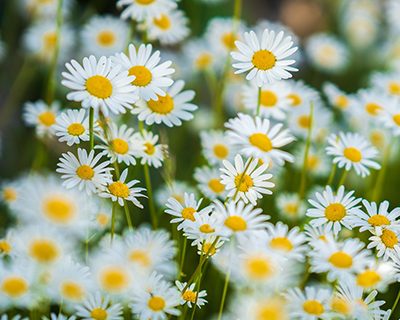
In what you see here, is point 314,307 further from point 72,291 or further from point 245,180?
point 72,291

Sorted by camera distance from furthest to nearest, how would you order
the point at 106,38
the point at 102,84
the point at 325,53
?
the point at 325,53, the point at 106,38, the point at 102,84

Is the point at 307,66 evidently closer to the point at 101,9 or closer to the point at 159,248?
the point at 101,9

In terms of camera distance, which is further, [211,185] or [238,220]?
[211,185]

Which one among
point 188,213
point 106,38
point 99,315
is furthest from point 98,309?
point 106,38

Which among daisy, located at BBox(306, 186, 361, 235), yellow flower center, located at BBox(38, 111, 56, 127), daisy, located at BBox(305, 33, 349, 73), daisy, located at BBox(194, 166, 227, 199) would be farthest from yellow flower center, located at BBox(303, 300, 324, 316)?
daisy, located at BBox(305, 33, 349, 73)

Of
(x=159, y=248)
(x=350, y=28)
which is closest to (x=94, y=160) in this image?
(x=159, y=248)

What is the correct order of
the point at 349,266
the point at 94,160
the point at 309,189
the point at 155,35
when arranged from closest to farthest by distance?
the point at 349,266 → the point at 94,160 → the point at 155,35 → the point at 309,189

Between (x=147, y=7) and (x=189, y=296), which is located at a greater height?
(x=147, y=7)
